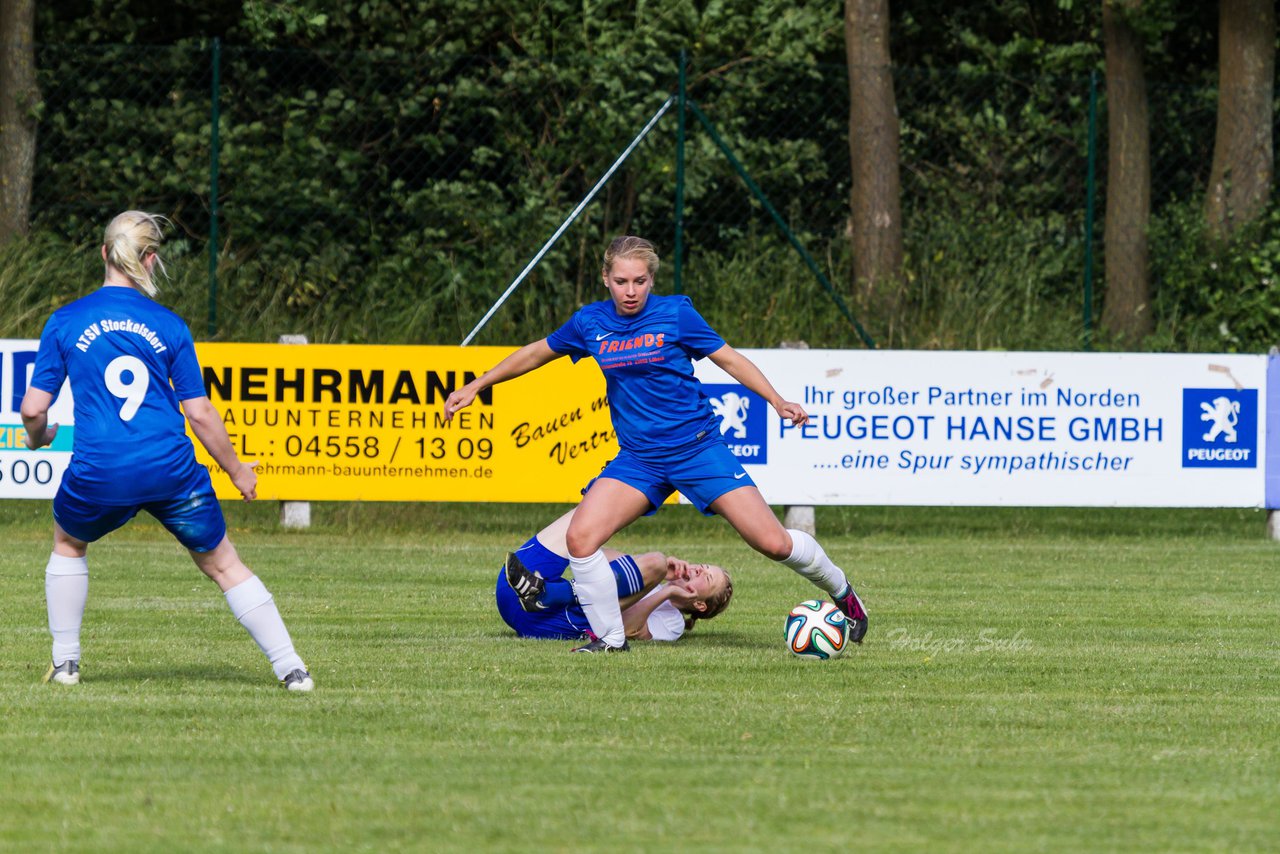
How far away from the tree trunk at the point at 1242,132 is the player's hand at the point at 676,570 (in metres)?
12.2

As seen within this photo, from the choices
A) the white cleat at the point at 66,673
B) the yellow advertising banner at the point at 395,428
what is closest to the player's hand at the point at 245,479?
the white cleat at the point at 66,673

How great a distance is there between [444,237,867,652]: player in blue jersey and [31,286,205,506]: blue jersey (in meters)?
1.66

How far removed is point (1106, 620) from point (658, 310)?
3.23 meters

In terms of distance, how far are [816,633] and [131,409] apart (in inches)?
124

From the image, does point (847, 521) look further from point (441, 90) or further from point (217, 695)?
point (217, 695)

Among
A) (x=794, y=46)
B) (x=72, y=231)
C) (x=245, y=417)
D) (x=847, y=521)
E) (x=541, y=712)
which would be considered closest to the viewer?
(x=541, y=712)

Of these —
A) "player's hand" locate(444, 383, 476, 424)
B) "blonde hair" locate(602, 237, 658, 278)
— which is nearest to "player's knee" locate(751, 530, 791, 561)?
"blonde hair" locate(602, 237, 658, 278)

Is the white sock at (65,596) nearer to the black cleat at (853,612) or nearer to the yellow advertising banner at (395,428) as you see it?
the black cleat at (853,612)

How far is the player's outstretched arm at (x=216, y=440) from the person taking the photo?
23.2 ft

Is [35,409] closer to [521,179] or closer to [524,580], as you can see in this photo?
[524,580]

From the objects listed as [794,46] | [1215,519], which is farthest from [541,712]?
[794,46]

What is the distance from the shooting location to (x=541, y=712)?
7164 mm

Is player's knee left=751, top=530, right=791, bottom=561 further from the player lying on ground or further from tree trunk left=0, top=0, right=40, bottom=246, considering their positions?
tree trunk left=0, top=0, right=40, bottom=246

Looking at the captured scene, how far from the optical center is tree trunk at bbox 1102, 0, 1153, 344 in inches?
781
